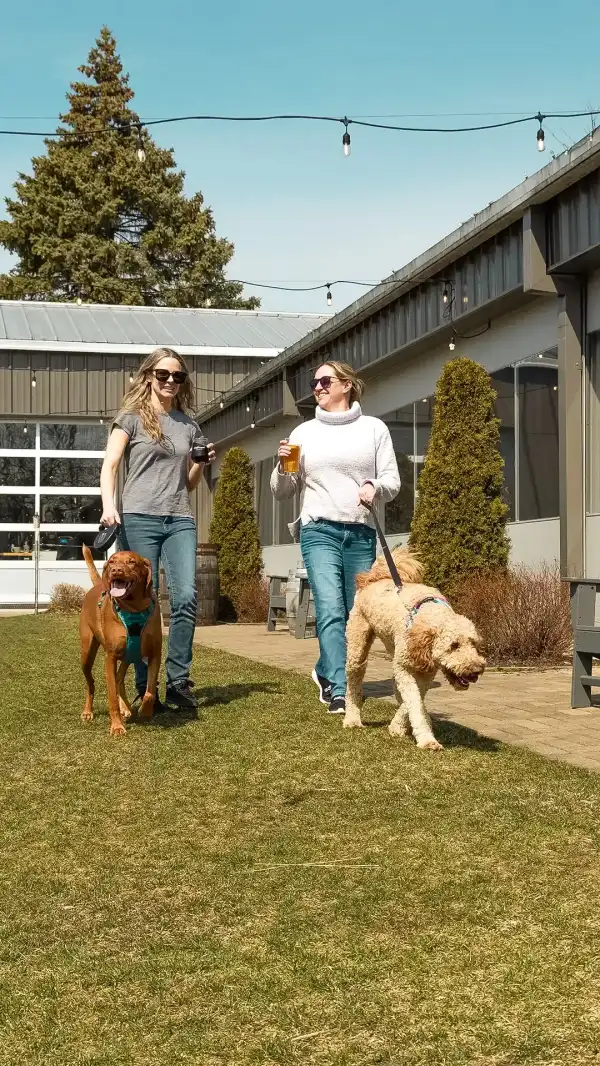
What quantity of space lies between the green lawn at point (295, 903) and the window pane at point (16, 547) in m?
19.9

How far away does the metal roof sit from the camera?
25.6m

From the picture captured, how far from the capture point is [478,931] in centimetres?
309

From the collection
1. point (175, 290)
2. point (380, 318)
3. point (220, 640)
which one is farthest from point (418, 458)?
point (175, 290)

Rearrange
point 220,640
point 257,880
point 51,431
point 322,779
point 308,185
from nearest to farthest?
point 257,880 → point 322,779 → point 220,640 → point 308,185 → point 51,431

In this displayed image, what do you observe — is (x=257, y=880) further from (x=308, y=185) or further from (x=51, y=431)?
(x=51, y=431)

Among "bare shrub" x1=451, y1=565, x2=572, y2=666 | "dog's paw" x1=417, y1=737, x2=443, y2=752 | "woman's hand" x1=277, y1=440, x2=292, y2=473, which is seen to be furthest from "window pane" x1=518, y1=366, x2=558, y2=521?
"dog's paw" x1=417, y1=737, x2=443, y2=752

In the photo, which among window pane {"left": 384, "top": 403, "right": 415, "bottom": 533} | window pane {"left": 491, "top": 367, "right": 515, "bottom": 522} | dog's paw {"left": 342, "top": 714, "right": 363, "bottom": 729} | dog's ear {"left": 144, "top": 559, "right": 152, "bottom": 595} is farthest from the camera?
window pane {"left": 384, "top": 403, "right": 415, "bottom": 533}

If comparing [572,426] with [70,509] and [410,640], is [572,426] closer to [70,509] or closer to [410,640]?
[410,640]

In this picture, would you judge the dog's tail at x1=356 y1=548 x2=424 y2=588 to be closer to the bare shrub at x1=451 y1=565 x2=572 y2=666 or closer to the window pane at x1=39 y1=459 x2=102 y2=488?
the bare shrub at x1=451 y1=565 x2=572 y2=666

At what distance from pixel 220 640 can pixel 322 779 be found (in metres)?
9.30

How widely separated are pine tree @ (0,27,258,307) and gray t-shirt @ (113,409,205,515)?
3579cm

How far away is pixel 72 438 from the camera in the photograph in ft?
85.0

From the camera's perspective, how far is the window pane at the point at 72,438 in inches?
1013

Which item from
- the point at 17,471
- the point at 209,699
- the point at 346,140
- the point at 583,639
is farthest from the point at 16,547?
the point at 583,639
